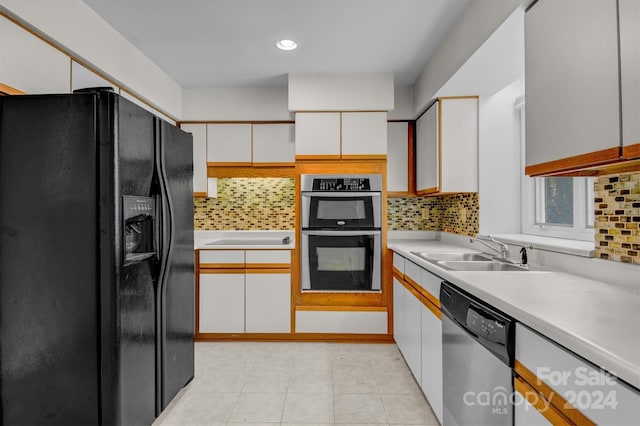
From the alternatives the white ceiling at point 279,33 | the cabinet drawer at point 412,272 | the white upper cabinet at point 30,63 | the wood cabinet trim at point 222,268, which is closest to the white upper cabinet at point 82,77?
the white upper cabinet at point 30,63

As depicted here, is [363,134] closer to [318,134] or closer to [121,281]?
[318,134]

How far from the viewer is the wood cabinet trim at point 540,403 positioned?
877 millimetres

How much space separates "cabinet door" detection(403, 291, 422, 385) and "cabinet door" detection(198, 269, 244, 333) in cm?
148

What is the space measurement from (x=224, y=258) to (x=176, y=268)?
113cm

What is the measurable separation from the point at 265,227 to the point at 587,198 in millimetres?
2748

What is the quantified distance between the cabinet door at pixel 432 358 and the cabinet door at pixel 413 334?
0.07 meters

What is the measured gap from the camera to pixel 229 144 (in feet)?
11.5

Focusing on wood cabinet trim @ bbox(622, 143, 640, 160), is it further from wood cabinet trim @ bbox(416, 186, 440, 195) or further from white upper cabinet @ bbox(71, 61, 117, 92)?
white upper cabinet @ bbox(71, 61, 117, 92)

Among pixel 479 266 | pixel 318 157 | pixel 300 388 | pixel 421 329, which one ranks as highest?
pixel 318 157

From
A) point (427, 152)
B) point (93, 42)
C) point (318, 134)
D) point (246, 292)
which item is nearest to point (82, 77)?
point (93, 42)

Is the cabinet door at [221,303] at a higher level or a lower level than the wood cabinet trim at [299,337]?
higher

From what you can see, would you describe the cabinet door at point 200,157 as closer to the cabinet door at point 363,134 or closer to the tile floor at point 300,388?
the cabinet door at point 363,134

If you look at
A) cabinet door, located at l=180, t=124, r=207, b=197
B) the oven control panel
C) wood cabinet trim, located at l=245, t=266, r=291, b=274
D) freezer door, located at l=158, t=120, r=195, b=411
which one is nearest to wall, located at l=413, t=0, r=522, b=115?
the oven control panel

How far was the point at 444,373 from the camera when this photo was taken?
1.73 meters
